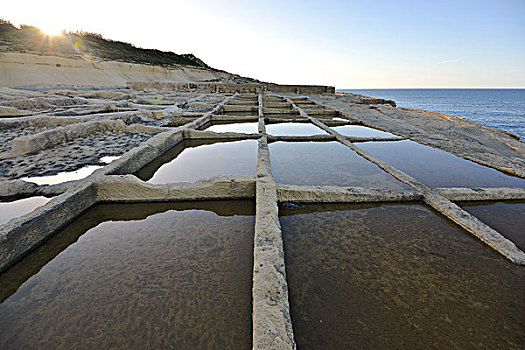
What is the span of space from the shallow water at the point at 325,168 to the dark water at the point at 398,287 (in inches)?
34.1

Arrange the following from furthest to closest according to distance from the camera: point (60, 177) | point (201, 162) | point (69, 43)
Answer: point (69, 43)
point (201, 162)
point (60, 177)

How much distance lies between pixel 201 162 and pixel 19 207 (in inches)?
78.9

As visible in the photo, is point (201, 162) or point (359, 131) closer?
point (201, 162)

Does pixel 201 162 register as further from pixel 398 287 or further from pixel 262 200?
pixel 398 287

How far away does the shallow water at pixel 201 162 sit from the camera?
3.13 m

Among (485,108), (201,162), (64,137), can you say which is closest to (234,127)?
(201,162)

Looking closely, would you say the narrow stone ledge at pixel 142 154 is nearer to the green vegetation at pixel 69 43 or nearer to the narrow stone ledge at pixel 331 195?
the narrow stone ledge at pixel 331 195

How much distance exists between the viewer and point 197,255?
1.63 meters

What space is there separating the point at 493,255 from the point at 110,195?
3.21 m

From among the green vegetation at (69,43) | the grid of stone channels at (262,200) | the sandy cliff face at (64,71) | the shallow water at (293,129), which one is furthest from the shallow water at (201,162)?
the green vegetation at (69,43)

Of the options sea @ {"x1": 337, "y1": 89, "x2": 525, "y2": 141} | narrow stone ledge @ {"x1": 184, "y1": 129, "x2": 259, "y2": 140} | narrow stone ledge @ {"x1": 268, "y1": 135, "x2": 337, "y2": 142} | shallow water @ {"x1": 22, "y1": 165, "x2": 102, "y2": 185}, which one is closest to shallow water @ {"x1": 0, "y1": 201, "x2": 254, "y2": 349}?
shallow water @ {"x1": 22, "y1": 165, "x2": 102, "y2": 185}

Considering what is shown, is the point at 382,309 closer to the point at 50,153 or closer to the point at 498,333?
the point at 498,333

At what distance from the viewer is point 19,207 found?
2123 millimetres

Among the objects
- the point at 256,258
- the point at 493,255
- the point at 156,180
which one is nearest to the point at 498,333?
the point at 493,255
